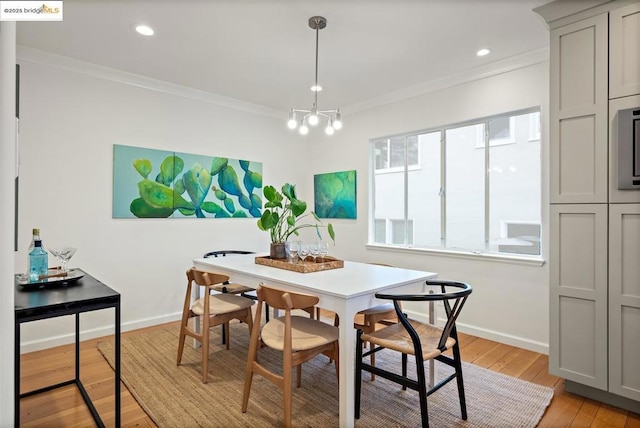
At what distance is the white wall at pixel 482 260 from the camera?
118 inches

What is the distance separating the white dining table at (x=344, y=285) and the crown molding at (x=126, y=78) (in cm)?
206

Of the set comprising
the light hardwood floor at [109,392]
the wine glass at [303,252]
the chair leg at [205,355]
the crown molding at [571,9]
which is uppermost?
the crown molding at [571,9]

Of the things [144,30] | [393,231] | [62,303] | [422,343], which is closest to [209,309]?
[62,303]

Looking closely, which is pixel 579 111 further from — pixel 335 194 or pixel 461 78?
pixel 335 194

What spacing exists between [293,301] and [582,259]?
1.88m

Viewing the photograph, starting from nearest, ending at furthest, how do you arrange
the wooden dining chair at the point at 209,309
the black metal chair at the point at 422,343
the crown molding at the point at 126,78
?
the black metal chair at the point at 422,343
the wooden dining chair at the point at 209,309
the crown molding at the point at 126,78

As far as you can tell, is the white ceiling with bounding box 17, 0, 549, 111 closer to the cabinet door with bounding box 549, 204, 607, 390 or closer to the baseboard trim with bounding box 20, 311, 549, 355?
the cabinet door with bounding box 549, 204, 607, 390

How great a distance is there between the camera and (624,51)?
2.04 m

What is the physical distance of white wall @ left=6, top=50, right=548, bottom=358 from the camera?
3.01m

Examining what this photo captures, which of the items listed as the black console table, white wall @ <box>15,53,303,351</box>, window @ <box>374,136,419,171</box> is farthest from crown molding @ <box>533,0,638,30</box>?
white wall @ <box>15,53,303,351</box>

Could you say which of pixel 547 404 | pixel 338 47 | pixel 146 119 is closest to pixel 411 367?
pixel 547 404

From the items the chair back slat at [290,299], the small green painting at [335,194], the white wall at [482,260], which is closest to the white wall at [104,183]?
the small green painting at [335,194]

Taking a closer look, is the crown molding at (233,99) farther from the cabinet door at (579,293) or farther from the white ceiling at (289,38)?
the cabinet door at (579,293)

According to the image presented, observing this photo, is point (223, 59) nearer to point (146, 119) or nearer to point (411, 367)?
point (146, 119)
